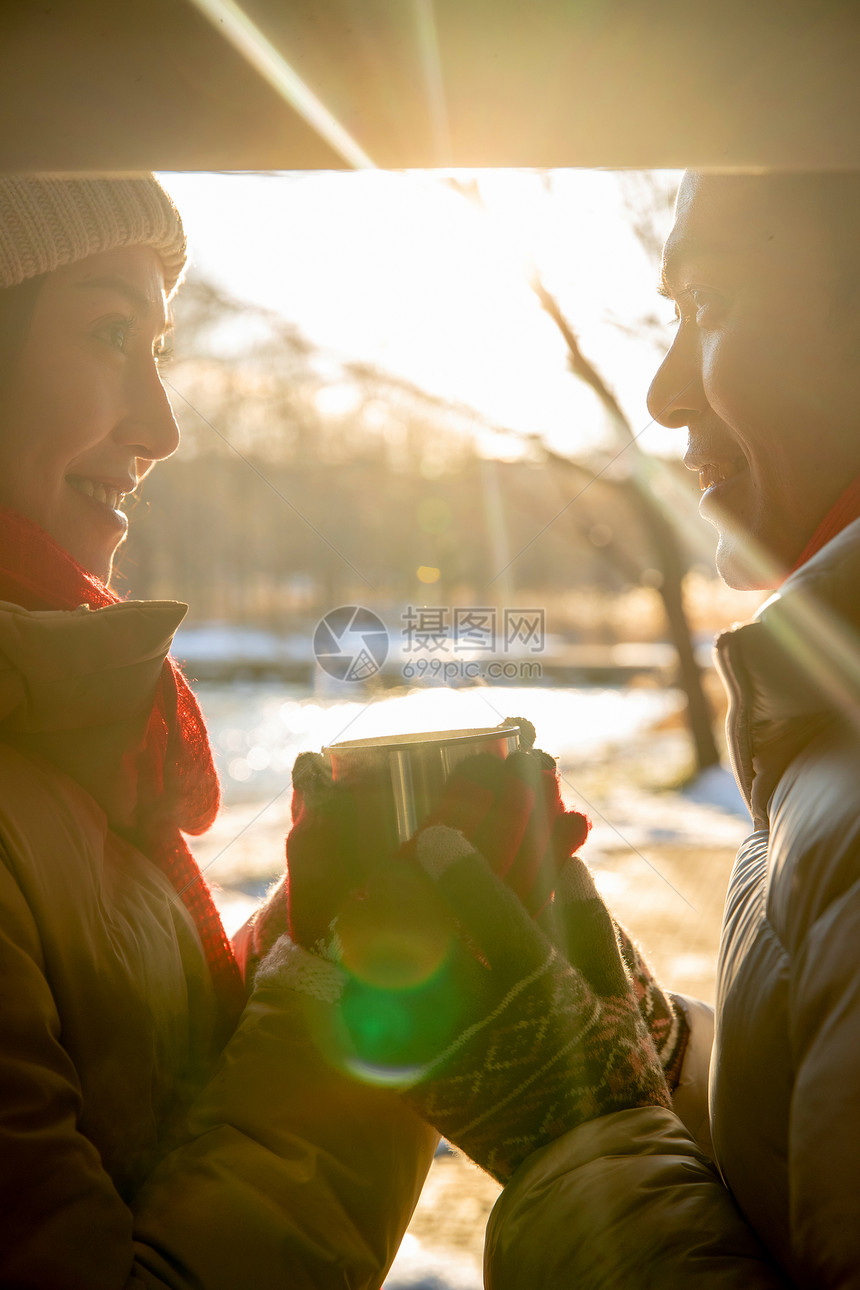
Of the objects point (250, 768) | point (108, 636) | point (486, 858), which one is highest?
point (108, 636)

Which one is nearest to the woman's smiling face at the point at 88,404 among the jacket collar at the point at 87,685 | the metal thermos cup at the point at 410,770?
the jacket collar at the point at 87,685

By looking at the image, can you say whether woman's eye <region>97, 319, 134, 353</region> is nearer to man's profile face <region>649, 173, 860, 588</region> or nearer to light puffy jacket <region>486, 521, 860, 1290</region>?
man's profile face <region>649, 173, 860, 588</region>

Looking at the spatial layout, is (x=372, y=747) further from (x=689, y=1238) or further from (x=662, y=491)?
(x=662, y=491)

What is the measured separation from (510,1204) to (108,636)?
497 millimetres

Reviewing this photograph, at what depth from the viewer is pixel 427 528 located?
4000 millimetres

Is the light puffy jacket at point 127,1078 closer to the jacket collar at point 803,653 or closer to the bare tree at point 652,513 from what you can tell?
the jacket collar at point 803,653

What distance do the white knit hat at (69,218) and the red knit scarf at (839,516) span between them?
26.2 inches

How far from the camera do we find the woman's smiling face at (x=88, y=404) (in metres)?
0.77

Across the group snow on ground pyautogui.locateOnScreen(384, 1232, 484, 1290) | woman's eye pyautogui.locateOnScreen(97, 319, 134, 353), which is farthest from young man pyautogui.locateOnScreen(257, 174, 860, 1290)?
snow on ground pyautogui.locateOnScreen(384, 1232, 484, 1290)

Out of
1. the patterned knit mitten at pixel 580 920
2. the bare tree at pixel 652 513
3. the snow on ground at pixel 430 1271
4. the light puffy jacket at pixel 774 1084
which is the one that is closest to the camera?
the light puffy jacket at pixel 774 1084

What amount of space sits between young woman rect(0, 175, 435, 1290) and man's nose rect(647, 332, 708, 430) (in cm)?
48

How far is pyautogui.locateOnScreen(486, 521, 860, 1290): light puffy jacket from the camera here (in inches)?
18.2

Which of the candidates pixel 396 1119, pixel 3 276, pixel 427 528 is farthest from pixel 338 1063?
pixel 427 528

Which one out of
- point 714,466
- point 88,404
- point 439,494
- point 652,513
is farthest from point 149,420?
point 652,513
